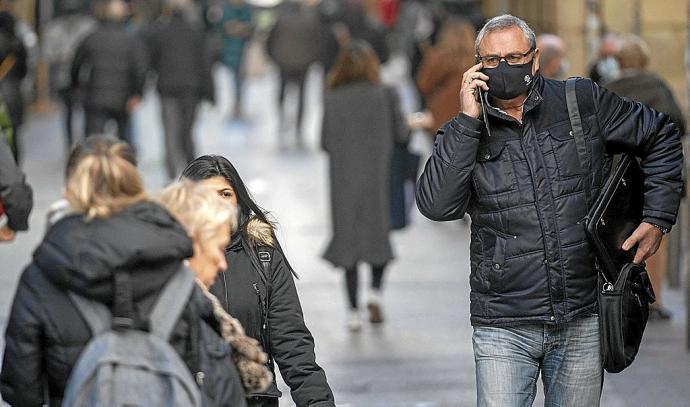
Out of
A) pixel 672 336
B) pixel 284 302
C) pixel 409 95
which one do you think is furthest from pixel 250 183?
pixel 284 302

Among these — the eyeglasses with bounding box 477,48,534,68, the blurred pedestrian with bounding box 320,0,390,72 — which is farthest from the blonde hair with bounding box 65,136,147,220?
the blurred pedestrian with bounding box 320,0,390,72

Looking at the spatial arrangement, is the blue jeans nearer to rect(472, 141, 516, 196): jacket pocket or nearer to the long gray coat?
rect(472, 141, 516, 196): jacket pocket

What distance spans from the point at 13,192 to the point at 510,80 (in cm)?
267

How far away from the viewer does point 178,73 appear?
16359mm

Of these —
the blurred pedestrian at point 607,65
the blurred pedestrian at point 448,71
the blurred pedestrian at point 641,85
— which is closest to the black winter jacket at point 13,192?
the blurred pedestrian at point 641,85

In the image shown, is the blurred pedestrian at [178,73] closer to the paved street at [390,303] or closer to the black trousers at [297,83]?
the paved street at [390,303]

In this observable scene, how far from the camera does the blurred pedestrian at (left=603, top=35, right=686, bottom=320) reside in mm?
9789

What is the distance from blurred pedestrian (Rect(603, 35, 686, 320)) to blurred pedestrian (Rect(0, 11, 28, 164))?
18.0ft

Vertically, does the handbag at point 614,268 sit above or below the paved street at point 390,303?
above

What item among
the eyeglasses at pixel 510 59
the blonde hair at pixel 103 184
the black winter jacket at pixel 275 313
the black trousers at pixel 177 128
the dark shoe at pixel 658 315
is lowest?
the dark shoe at pixel 658 315

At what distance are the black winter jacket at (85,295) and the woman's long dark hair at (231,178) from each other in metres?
1.02

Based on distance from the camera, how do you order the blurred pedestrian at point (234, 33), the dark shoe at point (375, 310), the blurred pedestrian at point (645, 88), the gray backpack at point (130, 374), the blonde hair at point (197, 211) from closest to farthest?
the gray backpack at point (130, 374)
the blonde hair at point (197, 211)
the blurred pedestrian at point (645, 88)
the dark shoe at point (375, 310)
the blurred pedestrian at point (234, 33)

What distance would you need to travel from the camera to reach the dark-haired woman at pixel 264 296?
5133 millimetres

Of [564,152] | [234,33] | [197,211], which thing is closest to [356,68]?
[564,152]
